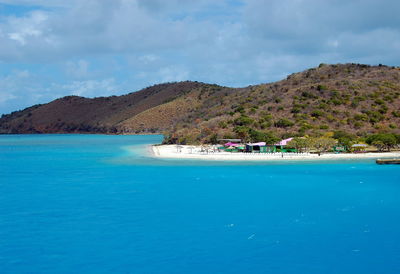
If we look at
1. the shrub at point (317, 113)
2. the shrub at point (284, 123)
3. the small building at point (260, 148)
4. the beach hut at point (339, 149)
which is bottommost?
Answer: the beach hut at point (339, 149)

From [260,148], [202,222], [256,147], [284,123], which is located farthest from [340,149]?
[202,222]

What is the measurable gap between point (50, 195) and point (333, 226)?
16346 mm

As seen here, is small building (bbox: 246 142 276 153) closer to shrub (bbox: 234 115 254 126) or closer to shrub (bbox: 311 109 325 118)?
shrub (bbox: 234 115 254 126)

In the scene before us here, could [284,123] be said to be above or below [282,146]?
above

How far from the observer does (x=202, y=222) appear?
20.2 m

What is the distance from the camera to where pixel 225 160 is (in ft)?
152

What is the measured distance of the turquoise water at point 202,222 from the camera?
48.7 ft

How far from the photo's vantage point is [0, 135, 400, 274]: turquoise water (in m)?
14.8

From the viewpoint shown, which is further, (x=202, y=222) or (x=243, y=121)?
(x=243, y=121)

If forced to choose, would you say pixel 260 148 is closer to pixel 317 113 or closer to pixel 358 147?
pixel 358 147

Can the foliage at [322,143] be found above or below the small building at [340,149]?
above

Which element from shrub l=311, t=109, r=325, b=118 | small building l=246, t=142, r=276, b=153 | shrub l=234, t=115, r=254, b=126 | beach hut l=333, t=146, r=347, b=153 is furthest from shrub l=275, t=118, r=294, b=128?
beach hut l=333, t=146, r=347, b=153

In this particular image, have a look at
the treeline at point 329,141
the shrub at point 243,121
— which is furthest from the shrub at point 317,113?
the treeline at point 329,141

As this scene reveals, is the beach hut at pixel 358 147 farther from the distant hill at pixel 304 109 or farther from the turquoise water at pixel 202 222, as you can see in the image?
the turquoise water at pixel 202 222
